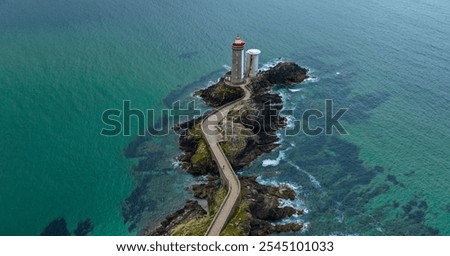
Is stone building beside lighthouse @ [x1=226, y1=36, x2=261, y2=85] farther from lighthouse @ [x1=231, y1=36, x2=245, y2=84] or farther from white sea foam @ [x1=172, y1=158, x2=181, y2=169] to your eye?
white sea foam @ [x1=172, y1=158, x2=181, y2=169]

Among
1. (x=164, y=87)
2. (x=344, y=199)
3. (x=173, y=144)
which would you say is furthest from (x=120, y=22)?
(x=344, y=199)

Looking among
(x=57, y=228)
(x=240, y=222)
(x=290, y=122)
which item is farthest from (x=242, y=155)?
(x=57, y=228)

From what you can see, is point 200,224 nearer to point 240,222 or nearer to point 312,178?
point 240,222

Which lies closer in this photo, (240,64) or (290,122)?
(290,122)

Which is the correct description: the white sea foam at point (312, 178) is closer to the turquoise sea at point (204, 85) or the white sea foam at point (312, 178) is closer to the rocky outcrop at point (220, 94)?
the turquoise sea at point (204, 85)

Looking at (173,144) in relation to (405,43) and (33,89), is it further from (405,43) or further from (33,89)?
(405,43)

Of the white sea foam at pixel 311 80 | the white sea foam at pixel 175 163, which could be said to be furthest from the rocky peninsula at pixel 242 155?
the white sea foam at pixel 311 80
